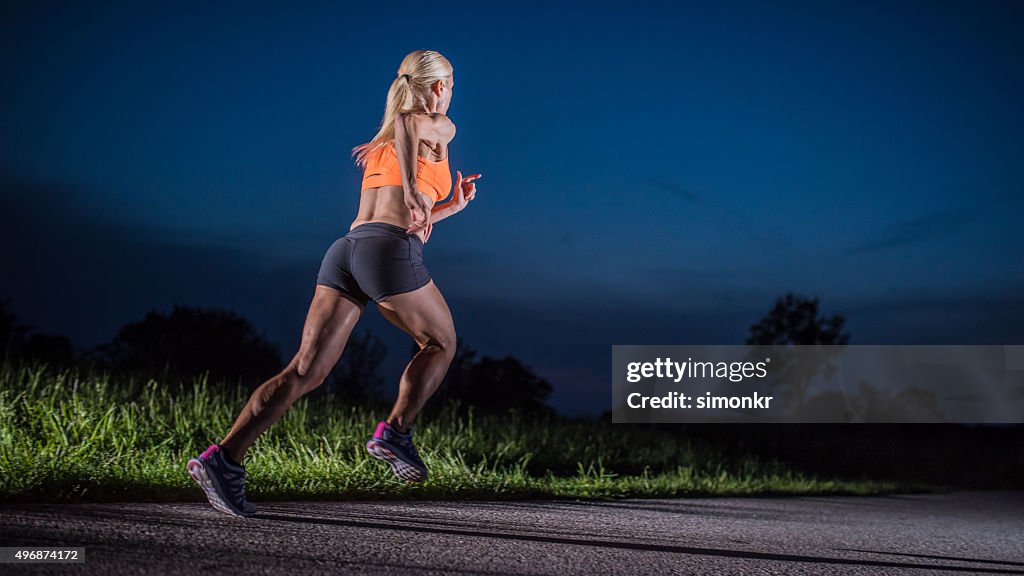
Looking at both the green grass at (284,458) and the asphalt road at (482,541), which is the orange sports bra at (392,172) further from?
the green grass at (284,458)

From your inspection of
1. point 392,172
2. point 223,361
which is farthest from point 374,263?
point 223,361

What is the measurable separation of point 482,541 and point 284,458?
2851 millimetres

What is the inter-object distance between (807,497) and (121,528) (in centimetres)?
685

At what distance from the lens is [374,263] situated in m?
3.92

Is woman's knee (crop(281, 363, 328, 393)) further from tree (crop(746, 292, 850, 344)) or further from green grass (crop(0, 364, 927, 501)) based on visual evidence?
tree (crop(746, 292, 850, 344))

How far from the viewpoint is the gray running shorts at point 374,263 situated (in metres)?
3.92

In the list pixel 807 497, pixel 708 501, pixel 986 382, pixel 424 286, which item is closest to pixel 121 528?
pixel 424 286

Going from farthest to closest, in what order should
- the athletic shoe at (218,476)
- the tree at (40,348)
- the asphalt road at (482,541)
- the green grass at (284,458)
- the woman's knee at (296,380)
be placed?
the tree at (40,348) < the green grass at (284,458) < the woman's knee at (296,380) < the athletic shoe at (218,476) < the asphalt road at (482,541)

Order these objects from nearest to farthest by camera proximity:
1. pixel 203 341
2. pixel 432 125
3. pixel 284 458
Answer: pixel 432 125, pixel 284 458, pixel 203 341

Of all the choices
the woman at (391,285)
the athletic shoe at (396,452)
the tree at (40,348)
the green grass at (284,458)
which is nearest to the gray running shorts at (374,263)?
the woman at (391,285)

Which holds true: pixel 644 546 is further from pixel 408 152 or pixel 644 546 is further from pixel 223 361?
pixel 223 361

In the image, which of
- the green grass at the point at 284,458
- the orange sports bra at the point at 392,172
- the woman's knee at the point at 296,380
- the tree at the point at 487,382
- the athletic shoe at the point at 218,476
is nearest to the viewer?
the athletic shoe at the point at 218,476

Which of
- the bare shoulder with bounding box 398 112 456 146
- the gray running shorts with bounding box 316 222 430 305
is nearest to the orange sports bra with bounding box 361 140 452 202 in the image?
the bare shoulder with bounding box 398 112 456 146

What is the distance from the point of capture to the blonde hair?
4.07m
